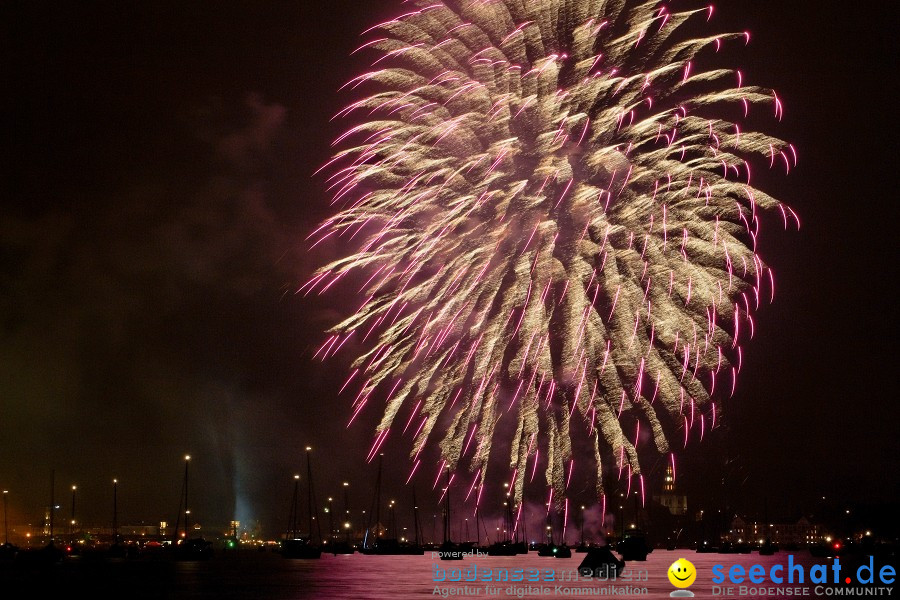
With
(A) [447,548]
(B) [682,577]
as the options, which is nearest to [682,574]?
(B) [682,577]

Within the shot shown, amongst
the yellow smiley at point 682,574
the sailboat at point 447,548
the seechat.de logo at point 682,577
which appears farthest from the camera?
the sailboat at point 447,548

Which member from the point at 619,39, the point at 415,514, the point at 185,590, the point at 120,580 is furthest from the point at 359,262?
the point at 415,514

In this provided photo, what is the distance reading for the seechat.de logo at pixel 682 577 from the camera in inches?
2072

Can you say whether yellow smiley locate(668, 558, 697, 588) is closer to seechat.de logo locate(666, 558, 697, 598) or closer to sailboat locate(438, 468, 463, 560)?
seechat.de logo locate(666, 558, 697, 598)

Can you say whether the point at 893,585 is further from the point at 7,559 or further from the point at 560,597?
the point at 7,559

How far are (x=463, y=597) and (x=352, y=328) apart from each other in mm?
14997

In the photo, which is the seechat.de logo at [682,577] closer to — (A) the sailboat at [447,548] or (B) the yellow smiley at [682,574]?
(B) the yellow smiley at [682,574]

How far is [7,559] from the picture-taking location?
12006cm

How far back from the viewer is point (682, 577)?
187 ft

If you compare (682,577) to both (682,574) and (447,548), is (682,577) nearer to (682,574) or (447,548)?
(682,574)

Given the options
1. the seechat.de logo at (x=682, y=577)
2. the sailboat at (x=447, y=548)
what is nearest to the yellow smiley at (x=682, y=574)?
the seechat.de logo at (x=682, y=577)

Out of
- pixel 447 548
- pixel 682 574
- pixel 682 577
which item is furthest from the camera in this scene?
pixel 447 548

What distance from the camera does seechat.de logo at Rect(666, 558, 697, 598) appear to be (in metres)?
52.6

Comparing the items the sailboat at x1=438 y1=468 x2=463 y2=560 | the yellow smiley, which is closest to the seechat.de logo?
the yellow smiley
